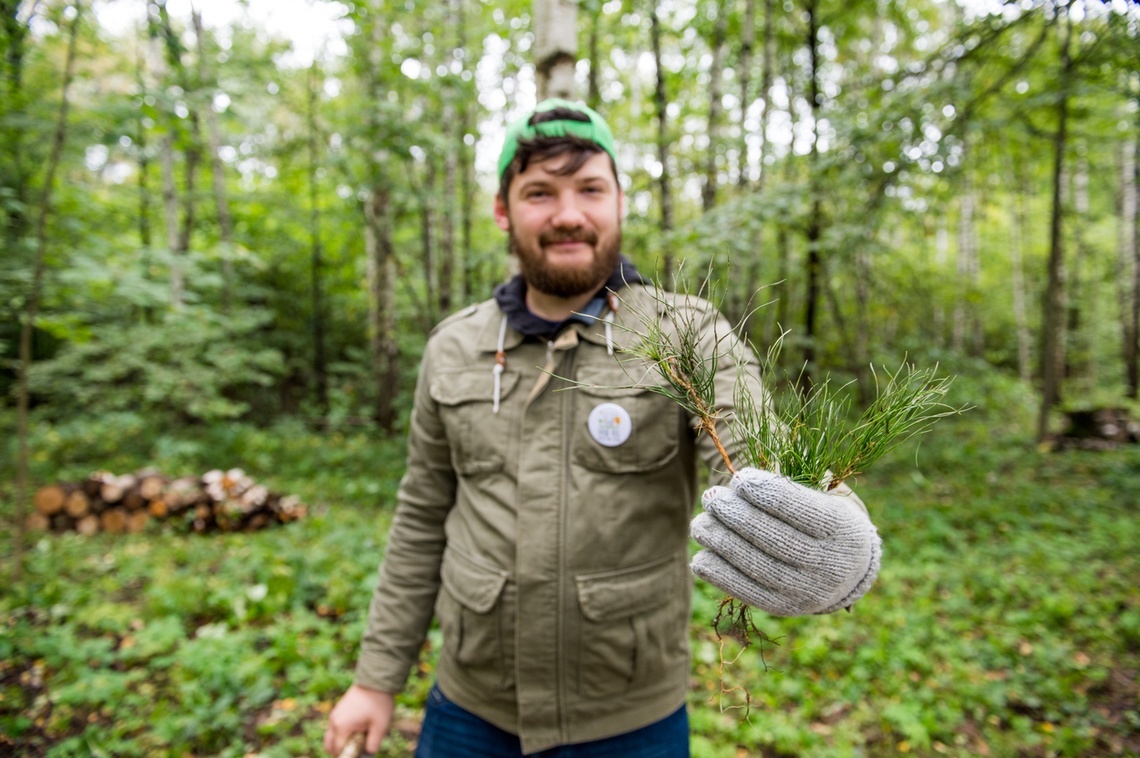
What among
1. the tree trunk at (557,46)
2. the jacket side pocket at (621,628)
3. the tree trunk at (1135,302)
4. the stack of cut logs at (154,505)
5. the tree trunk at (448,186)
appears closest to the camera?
the jacket side pocket at (621,628)

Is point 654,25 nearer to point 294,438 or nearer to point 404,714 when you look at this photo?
point 404,714

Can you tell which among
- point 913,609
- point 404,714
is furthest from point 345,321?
point 913,609

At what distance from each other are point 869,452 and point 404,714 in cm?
337

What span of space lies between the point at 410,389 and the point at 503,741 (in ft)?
26.4

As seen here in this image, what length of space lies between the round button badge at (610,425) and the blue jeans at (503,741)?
832 mm

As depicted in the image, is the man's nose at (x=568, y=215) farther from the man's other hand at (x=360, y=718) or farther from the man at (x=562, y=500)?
the man's other hand at (x=360, y=718)

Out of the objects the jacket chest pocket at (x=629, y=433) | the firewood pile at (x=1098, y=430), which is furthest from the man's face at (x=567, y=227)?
the firewood pile at (x=1098, y=430)

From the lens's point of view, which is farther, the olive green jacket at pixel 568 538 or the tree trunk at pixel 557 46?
the tree trunk at pixel 557 46

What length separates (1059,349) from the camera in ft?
44.4

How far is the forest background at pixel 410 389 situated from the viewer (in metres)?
3.21

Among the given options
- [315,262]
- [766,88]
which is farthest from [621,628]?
[315,262]

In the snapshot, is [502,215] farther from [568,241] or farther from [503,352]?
[503,352]

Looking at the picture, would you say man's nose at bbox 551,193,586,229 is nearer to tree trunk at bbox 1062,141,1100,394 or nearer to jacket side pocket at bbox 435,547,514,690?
jacket side pocket at bbox 435,547,514,690

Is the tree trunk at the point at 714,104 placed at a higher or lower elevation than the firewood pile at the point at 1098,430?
higher
